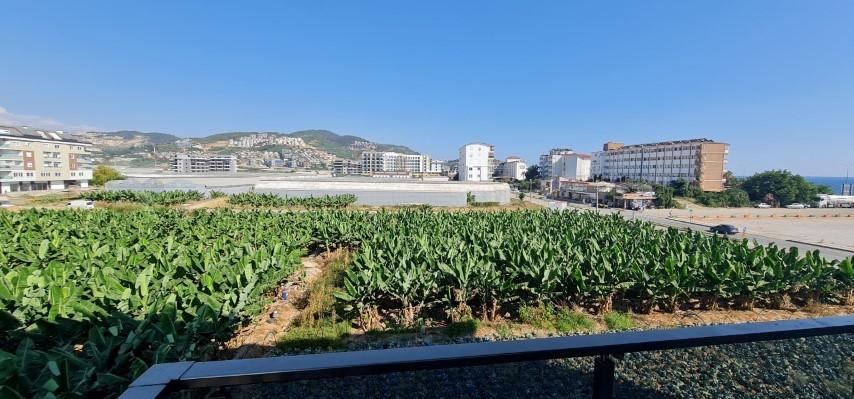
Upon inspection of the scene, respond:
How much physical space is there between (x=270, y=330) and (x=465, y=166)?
328ft

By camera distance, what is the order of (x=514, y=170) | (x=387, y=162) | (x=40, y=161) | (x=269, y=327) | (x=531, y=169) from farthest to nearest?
(x=387, y=162), (x=514, y=170), (x=531, y=169), (x=40, y=161), (x=269, y=327)

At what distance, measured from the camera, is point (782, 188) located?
76.4 meters

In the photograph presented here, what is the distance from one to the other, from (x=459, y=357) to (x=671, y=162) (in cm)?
10676

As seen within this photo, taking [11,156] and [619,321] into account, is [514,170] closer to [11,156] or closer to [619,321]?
[11,156]

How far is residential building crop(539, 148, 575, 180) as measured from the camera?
12738 centimetres

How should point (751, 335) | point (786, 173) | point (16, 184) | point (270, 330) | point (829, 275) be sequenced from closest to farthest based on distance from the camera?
point (751, 335) → point (270, 330) → point (829, 275) → point (16, 184) → point (786, 173)

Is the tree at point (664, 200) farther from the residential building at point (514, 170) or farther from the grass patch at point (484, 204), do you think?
the residential building at point (514, 170)

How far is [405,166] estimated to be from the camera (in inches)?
6432

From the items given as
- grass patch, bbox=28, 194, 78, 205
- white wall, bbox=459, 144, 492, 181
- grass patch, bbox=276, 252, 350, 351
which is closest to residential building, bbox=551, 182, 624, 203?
white wall, bbox=459, 144, 492, 181

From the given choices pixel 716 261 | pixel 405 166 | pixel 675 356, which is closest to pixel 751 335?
pixel 675 356

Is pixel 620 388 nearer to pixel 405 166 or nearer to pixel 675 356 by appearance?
pixel 675 356

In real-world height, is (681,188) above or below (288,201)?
above

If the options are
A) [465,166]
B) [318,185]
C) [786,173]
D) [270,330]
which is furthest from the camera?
[465,166]

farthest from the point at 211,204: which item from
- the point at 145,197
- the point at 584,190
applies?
the point at 584,190
